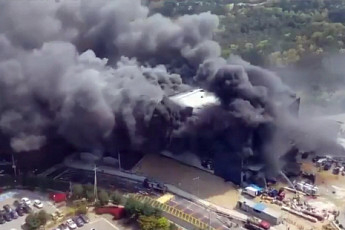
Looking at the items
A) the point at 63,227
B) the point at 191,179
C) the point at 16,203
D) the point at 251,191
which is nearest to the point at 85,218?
the point at 63,227

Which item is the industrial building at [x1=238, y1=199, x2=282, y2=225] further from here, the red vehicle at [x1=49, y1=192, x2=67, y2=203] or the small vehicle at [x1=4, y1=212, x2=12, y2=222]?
the small vehicle at [x1=4, y1=212, x2=12, y2=222]

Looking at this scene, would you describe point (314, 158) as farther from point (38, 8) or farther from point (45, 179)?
point (38, 8)

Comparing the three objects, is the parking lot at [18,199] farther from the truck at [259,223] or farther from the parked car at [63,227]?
the truck at [259,223]

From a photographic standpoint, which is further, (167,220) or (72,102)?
(72,102)

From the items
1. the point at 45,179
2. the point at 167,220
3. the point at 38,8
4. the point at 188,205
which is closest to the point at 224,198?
the point at 188,205

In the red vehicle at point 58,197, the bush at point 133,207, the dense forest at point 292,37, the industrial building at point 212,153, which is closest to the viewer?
the bush at point 133,207

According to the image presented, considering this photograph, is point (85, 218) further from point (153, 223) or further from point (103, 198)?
point (153, 223)

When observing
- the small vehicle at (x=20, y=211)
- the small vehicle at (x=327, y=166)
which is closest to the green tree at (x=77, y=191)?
the small vehicle at (x=20, y=211)
